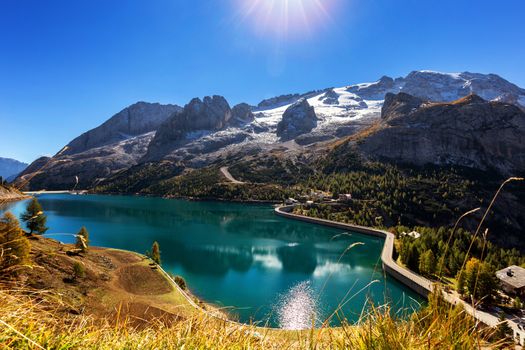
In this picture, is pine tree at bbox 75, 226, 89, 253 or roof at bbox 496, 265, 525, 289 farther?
roof at bbox 496, 265, 525, 289

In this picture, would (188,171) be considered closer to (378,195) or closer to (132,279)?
(378,195)

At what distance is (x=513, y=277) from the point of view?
922 inches

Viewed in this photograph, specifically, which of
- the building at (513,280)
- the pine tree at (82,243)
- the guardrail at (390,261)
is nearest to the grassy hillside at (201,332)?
the pine tree at (82,243)

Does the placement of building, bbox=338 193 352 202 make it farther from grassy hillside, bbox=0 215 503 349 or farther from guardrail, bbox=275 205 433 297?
grassy hillside, bbox=0 215 503 349

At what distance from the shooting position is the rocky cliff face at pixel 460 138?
386 feet

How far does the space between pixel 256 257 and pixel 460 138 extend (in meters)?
120

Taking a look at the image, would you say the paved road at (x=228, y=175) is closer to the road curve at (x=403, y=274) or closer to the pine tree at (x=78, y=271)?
the road curve at (x=403, y=274)

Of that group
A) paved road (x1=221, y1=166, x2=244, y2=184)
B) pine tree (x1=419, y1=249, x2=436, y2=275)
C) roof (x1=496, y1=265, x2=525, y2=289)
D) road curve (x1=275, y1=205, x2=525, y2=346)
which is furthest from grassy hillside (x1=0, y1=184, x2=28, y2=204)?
paved road (x1=221, y1=166, x2=244, y2=184)

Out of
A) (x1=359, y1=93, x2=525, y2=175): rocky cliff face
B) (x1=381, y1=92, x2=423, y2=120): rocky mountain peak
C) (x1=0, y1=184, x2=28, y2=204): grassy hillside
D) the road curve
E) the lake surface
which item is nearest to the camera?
(x1=0, y1=184, x2=28, y2=204): grassy hillside

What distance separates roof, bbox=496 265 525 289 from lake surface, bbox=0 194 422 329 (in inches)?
271

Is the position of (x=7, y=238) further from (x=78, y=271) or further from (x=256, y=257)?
(x=256, y=257)

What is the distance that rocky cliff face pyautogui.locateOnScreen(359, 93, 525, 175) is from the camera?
117688mm

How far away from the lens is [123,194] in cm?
13625

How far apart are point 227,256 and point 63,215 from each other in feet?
186
